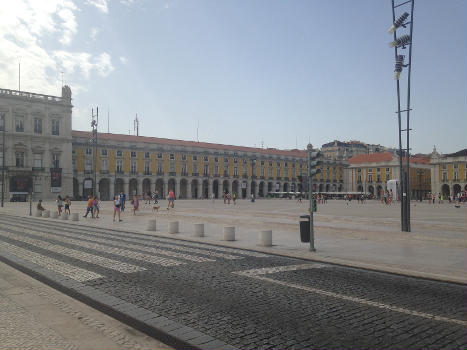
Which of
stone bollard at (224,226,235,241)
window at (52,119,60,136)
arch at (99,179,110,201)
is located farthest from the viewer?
→ arch at (99,179,110,201)

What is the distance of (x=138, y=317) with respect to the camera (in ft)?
17.3

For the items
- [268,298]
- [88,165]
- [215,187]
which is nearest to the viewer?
[268,298]

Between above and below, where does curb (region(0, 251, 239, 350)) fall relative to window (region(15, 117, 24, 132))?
below

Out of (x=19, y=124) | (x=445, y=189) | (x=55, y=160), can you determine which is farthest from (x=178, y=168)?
(x=445, y=189)

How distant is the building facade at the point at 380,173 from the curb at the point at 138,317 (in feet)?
330

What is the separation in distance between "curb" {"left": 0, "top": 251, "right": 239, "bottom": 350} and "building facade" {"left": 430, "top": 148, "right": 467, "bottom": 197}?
3762 inches

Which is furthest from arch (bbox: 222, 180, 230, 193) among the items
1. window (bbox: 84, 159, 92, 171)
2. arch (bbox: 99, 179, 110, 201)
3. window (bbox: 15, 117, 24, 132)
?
window (bbox: 15, 117, 24, 132)

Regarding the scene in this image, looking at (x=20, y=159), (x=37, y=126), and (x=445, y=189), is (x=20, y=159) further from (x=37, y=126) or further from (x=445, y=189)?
(x=445, y=189)

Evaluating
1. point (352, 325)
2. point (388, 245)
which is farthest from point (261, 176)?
point (352, 325)

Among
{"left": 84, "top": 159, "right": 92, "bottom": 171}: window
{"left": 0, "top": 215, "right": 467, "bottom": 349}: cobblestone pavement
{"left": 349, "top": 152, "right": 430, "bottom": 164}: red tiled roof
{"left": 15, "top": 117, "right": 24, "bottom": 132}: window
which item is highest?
{"left": 15, "top": 117, "right": 24, "bottom": 132}: window

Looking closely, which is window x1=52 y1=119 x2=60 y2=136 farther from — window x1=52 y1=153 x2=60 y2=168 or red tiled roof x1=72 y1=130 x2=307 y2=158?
red tiled roof x1=72 y1=130 x2=307 y2=158

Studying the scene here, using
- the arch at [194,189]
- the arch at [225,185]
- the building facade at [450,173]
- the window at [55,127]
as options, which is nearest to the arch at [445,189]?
the building facade at [450,173]

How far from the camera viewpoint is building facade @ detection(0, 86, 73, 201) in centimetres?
6009

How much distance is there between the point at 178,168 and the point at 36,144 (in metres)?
30.1
